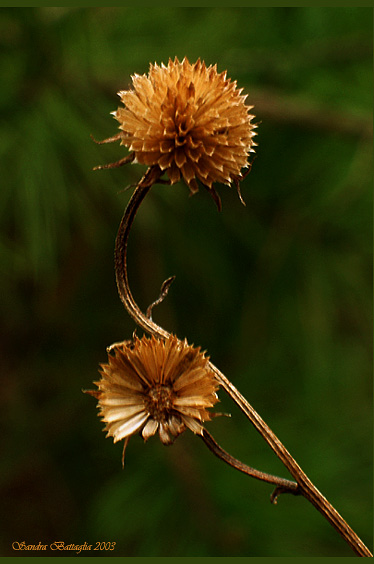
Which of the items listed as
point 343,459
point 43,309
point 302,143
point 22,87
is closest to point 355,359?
point 343,459

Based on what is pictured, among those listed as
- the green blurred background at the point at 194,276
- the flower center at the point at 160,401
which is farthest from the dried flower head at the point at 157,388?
the green blurred background at the point at 194,276

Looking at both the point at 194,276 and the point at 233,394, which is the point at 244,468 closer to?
the point at 233,394

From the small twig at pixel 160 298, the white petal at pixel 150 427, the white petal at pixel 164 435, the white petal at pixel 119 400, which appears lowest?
the white petal at pixel 164 435

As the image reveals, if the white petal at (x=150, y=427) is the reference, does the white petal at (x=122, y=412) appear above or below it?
above

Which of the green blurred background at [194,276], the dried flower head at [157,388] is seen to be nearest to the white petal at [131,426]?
the dried flower head at [157,388]

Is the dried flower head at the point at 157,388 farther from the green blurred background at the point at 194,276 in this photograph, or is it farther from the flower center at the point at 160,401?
the green blurred background at the point at 194,276

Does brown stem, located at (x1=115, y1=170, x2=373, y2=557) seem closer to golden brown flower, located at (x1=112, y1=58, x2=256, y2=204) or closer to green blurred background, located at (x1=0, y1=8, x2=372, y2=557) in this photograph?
golden brown flower, located at (x1=112, y1=58, x2=256, y2=204)

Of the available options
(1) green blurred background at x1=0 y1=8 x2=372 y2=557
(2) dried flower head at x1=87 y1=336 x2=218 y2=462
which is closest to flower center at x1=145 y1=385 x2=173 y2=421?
(2) dried flower head at x1=87 y1=336 x2=218 y2=462

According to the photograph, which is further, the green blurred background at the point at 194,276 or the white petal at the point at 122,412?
the green blurred background at the point at 194,276

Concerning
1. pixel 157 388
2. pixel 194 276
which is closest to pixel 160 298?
pixel 157 388
